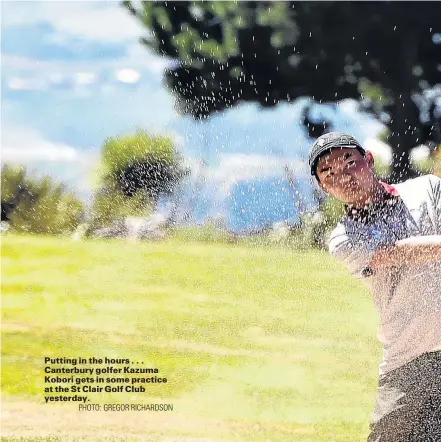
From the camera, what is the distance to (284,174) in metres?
1.79

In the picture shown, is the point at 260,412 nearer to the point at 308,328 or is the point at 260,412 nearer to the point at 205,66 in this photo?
the point at 308,328

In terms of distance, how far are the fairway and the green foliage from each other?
0.05 m

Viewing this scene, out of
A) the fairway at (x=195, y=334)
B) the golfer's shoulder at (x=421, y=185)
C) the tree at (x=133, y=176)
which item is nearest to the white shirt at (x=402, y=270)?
the golfer's shoulder at (x=421, y=185)

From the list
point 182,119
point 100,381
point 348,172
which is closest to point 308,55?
point 182,119

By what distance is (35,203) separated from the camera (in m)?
1.80

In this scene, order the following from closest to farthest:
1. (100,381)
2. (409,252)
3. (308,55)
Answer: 1. (409,252)
2. (100,381)
3. (308,55)

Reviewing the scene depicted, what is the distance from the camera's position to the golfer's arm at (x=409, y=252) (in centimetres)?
129

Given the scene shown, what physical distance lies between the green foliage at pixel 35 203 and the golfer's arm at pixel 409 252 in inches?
35.8

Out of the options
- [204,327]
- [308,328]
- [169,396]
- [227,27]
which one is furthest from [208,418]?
[227,27]

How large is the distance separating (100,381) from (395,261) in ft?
3.03

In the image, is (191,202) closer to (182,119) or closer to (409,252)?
(182,119)

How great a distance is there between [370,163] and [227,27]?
661 mm

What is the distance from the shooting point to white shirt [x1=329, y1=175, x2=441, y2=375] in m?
1.31

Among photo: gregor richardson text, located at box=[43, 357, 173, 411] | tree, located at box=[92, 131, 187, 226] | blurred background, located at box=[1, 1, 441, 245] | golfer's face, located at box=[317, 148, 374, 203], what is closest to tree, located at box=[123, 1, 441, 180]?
blurred background, located at box=[1, 1, 441, 245]
